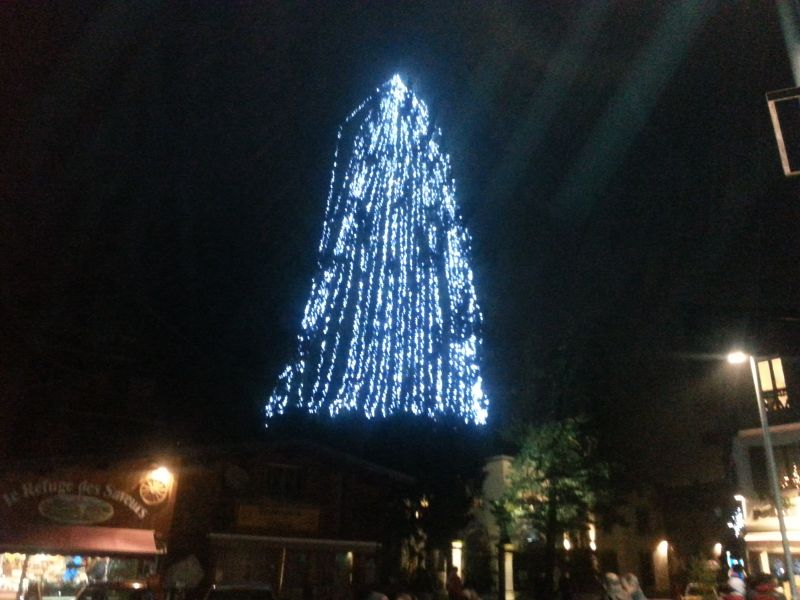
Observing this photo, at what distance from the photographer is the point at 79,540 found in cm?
1692

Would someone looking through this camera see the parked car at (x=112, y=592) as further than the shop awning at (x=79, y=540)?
No

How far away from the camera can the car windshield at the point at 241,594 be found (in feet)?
41.0

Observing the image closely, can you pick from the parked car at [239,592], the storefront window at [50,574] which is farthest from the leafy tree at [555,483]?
the parked car at [239,592]

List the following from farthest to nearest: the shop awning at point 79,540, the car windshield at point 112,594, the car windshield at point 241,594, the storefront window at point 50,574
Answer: the storefront window at point 50,574
the shop awning at point 79,540
the car windshield at point 112,594
the car windshield at point 241,594

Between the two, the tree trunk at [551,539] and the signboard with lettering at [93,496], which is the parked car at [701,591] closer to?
the tree trunk at [551,539]

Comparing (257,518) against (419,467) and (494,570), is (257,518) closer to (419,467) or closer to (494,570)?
(419,467)

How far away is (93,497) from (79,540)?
1025mm

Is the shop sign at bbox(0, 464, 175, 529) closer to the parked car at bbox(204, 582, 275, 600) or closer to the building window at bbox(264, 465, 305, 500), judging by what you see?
the building window at bbox(264, 465, 305, 500)

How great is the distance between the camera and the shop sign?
16.6 meters

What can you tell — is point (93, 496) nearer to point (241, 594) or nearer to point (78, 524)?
point (78, 524)

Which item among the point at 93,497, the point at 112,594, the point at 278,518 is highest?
the point at 93,497

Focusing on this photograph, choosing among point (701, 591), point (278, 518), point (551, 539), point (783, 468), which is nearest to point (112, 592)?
point (278, 518)

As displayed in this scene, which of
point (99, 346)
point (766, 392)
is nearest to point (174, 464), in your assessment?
point (99, 346)

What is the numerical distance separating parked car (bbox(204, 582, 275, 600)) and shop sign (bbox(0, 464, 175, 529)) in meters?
5.92
